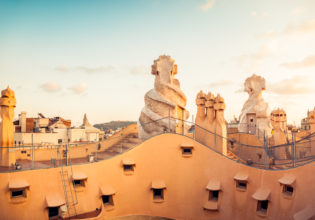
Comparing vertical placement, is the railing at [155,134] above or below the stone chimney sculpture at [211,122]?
below

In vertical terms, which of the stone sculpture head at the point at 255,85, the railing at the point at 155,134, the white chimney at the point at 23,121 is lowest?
the railing at the point at 155,134

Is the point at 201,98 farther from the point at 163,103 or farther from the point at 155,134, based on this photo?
the point at 155,134

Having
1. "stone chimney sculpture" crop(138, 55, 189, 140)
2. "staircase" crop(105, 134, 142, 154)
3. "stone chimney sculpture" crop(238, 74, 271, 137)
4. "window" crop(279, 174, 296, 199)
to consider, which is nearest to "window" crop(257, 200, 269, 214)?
"window" crop(279, 174, 296, 199)

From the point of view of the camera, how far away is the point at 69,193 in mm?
11859

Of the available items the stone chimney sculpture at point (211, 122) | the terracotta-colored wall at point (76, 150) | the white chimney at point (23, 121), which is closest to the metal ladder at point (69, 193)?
the terracotta-colored wall at point (76, 150)

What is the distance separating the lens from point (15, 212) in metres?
10.6

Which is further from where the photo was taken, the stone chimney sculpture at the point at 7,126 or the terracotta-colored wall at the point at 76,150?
the terracotta-colored wall at the point at 76,150

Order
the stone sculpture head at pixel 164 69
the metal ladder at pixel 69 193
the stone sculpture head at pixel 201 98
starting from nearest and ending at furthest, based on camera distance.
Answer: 1. the metal ladder at pixel 69 193
2. the stone sculpture head at pixel 201 98
3. the stone sculpture head at pixel 164 69

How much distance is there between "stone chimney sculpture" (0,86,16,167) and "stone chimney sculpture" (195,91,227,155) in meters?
9.70

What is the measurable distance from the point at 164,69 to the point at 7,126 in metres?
9.56

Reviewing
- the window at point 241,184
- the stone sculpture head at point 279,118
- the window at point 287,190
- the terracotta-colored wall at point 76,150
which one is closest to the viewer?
the window at point 287,190

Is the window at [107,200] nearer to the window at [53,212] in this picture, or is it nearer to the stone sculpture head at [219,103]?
the window at [53,212]

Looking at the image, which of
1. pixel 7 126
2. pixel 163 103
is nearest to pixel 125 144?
pixel 163 103

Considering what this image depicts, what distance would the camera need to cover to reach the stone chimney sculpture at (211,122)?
14531 mm
